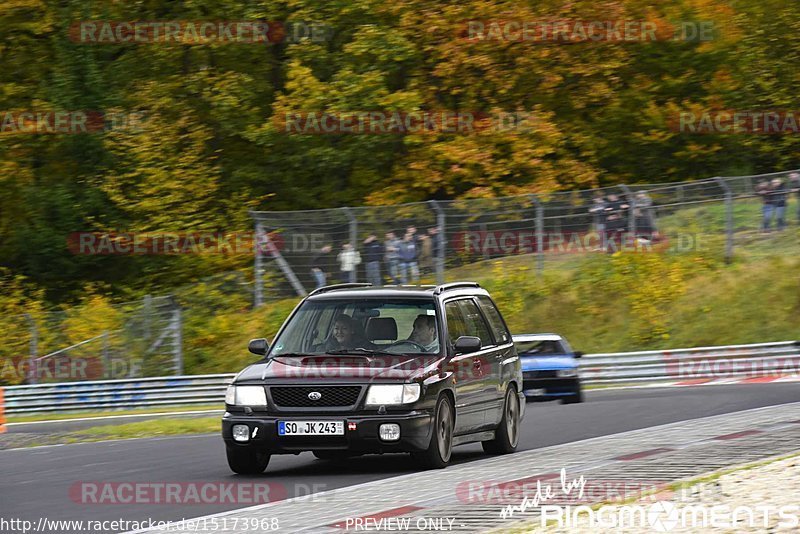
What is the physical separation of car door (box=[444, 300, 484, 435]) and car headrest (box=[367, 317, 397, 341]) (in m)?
0.55

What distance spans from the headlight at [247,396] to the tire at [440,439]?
1429 millimetres

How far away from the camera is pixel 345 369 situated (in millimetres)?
12625

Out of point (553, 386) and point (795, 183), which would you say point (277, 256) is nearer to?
point (553, 386)

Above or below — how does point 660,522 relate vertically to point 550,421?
above

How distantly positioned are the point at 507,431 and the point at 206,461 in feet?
10.1

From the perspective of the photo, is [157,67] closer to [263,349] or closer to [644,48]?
[644,48]

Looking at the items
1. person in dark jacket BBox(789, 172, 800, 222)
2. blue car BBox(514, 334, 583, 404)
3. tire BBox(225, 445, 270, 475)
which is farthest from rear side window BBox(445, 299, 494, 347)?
person in dark jacket BBox(789, 172, 800, 222)

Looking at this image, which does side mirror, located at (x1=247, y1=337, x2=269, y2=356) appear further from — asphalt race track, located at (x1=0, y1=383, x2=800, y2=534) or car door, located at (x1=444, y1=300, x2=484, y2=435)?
car door, located at (x1=444, y1=300, x2=484, y2=435)

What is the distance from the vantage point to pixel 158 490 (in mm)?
11844

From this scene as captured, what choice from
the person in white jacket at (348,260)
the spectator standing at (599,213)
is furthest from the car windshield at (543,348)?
the spectator standing at (599,213)

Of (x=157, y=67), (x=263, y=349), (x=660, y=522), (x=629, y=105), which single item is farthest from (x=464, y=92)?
(x=660, y=522)

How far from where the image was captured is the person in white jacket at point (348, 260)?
3253 cm

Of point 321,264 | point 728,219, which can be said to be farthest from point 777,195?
point 321,264

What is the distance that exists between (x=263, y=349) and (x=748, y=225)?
22474 mm
